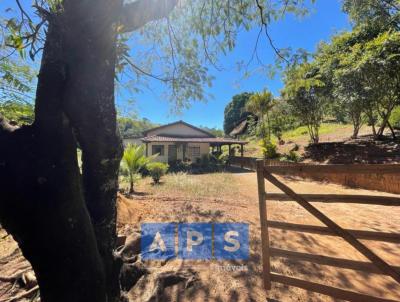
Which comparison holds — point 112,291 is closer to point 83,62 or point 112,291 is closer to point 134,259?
point 134,259

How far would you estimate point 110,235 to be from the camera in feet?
8.34

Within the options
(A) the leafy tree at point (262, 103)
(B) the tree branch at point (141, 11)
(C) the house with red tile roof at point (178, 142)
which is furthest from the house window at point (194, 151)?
(B) the tree branch at point (141, 11)

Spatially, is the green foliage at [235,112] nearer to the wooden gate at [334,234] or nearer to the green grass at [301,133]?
the green grass at [301,133]

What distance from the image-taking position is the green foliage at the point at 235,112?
50281 mm

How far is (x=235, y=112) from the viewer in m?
51.4

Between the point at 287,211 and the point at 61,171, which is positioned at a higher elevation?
the point at 61,171

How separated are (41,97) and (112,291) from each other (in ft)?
6.68

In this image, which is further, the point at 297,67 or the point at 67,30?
the point at 297,67

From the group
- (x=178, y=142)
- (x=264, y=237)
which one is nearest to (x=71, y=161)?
(x=264, y=237)

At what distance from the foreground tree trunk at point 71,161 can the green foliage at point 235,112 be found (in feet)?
158

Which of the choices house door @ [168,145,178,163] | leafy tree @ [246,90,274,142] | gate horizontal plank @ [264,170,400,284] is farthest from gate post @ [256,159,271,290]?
leafy tree @ [246,90,274,142]

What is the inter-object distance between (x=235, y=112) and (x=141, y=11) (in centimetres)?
4980

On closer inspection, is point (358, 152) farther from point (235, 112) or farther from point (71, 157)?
point (235, 112)

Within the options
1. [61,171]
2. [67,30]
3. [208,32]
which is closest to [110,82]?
[67,30]
